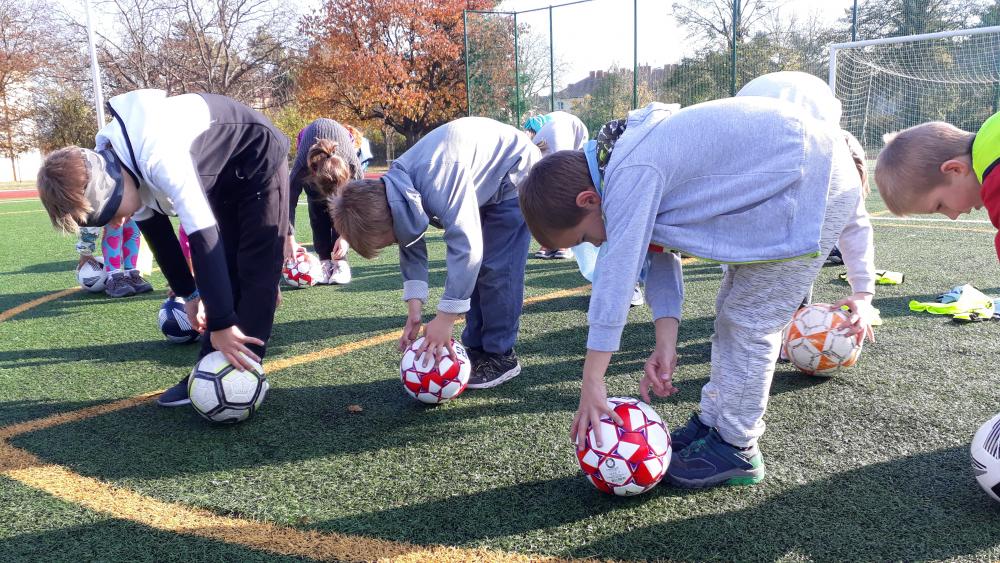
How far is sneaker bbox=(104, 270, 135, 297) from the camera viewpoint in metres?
6.79

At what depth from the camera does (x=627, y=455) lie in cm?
253

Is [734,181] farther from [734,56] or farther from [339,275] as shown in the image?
[734,56]

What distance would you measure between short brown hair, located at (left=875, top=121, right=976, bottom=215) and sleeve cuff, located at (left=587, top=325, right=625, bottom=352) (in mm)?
1293

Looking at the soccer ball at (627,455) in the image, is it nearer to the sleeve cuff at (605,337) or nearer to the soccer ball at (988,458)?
the sleeve cuff at (605,337)

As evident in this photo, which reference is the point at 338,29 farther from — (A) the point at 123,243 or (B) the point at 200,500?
(B) the point at 200,500

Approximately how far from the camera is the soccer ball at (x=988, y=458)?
2.39 metres

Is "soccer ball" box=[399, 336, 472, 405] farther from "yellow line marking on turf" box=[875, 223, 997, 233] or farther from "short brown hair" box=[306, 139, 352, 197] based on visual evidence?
"yellow line marking on turf" box=[875, 223, 997, 233]

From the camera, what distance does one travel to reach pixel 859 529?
2.35 m

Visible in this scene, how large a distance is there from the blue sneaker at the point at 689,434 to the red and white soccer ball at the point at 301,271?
16.5 feet

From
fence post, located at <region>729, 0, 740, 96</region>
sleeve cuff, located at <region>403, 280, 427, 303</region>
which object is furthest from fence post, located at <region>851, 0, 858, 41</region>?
sleeve cuff, located at <region>403, 280, 427, 303</region>

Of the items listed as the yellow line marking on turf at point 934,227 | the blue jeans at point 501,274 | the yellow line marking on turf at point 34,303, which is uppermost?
the blue jeans at point 501,274

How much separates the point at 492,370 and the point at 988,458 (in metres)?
2.39

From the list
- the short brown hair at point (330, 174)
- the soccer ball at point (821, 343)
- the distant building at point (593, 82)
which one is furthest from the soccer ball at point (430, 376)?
the distant building at point (593, 82)

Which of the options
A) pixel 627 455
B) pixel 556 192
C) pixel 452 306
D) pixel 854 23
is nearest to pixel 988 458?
pixel 627 455
